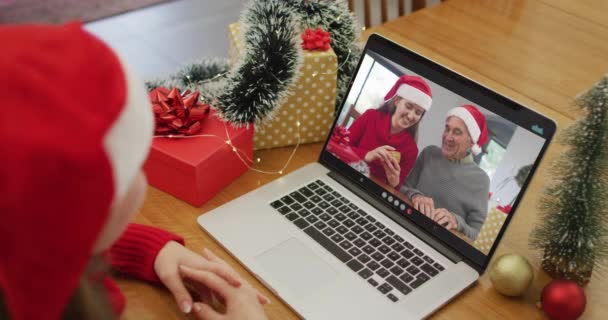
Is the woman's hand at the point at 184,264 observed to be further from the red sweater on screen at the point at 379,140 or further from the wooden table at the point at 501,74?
the red sweater on screen at the point at 379,140

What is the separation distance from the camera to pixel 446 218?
35.1 inches

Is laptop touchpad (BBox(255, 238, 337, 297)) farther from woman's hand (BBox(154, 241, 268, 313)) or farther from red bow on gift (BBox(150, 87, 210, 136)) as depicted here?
red bow on gift (BBox(150, 87, 210, 136))

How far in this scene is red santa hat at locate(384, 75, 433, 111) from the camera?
0.92 metres

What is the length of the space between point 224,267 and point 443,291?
0.30m

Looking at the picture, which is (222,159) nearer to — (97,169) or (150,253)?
(150,253)

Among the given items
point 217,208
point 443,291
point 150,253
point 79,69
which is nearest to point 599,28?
point 443,291

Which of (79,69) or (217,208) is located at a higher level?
(79,69)

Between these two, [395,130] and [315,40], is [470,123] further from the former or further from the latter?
[315,40]

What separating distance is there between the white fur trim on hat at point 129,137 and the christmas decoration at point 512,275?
0.51m

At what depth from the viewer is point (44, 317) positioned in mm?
536

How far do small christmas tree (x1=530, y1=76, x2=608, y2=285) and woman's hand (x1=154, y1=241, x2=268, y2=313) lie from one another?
1.31ft

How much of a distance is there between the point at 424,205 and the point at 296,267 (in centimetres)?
21

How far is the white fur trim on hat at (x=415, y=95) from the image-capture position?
0.92m

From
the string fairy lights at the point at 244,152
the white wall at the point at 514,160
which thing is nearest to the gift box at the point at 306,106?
the string fairy lights at the point at 244,152
